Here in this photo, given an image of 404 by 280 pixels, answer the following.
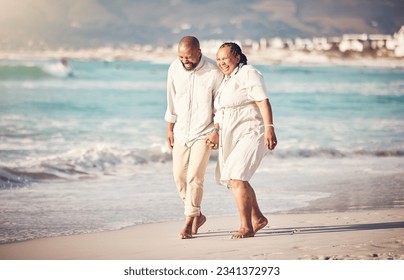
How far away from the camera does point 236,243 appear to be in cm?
454

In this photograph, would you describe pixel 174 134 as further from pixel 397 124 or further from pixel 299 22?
pixel 397 124

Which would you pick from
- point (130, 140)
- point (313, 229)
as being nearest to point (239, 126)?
point (313, 229)

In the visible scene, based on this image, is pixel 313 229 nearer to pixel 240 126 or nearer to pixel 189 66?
pixel 240 126

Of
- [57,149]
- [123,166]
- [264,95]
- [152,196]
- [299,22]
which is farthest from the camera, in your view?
[299,22]

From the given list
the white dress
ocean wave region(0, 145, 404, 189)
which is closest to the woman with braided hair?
the white dress

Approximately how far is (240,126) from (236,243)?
602mm

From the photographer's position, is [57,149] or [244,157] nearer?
[244,157]

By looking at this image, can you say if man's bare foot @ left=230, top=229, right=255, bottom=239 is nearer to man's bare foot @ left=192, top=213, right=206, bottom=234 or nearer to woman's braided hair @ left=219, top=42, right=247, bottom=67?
man's bare foot @ left=192, top=213, right=206, bottom=234

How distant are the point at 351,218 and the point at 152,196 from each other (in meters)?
1.54

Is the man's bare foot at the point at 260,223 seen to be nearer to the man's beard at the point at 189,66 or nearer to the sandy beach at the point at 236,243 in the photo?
the sandy beach at the point at 236,243

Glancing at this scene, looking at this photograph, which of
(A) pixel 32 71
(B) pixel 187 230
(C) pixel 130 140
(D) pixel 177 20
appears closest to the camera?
(B) pixel 187 230
